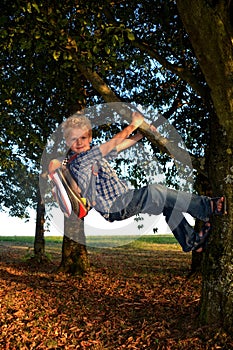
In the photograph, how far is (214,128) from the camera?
7.11 meters

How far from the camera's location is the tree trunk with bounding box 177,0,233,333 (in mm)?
6609

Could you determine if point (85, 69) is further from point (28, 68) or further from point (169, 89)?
point (169, 89)

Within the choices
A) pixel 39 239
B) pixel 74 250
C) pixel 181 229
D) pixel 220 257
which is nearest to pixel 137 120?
pixel 181 229

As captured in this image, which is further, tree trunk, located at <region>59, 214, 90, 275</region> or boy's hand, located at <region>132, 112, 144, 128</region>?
tree trunk, located at <region>59, 214, 90, 275</region>

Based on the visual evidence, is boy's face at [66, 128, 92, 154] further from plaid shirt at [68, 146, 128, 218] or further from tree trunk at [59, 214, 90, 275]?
tree trunk at [59, 214, 90, 275]

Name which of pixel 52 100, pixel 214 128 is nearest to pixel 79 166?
pixel 214 128

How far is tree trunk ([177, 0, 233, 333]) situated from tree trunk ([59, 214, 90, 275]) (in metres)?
7.33

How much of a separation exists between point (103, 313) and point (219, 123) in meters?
4.81

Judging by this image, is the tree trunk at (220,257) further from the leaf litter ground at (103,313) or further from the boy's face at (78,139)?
the boy's face at (78,139)

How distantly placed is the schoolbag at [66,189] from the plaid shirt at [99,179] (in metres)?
0.13

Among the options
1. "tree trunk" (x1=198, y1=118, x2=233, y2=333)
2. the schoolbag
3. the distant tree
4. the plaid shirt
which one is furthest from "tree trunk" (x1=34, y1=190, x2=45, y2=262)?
"tree trunk" (x1=198, y1=118, x2=233, y2=333)

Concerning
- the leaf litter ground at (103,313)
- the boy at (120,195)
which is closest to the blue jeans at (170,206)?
the boy at (120,195)

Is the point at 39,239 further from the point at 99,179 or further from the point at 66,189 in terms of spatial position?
the point at 66,189

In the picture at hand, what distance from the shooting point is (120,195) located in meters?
6.79
